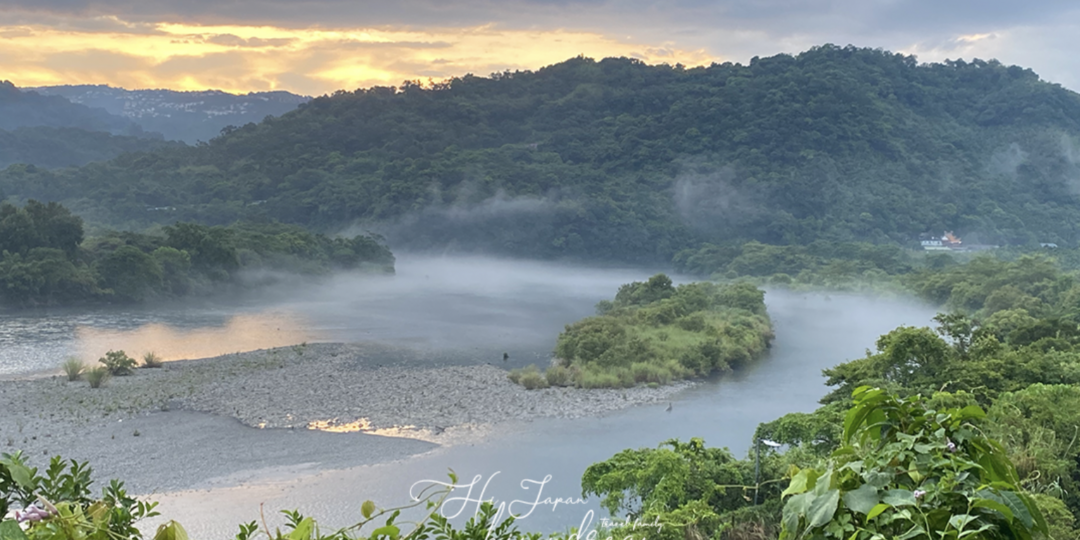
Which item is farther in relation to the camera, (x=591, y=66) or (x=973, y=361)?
(x=591, y=66)

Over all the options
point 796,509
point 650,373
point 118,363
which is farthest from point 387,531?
point 118,363

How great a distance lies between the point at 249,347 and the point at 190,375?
4.36 m

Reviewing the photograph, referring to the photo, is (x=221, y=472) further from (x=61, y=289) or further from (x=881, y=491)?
(x=61, y=289)

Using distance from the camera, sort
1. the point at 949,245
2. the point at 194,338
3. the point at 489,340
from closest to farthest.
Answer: the point at 194,338 < the point at 489,340 < the point at 949,245

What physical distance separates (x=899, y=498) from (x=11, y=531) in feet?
4.49

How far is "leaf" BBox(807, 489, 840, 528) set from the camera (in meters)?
1.43

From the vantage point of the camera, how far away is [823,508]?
1.44 metres

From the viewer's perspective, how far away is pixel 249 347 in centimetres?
2055

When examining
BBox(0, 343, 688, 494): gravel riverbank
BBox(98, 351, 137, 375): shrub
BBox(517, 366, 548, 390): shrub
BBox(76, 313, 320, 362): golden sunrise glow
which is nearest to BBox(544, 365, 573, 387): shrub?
BBox(517, 366, 548, 390): shrub

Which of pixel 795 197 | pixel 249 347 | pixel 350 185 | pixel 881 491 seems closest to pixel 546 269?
pixel 350 185

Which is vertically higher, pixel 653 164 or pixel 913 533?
pixel 653 164

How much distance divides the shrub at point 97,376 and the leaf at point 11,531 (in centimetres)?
1555

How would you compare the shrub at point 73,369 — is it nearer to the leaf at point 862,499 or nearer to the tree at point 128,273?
the tree at point 128,273

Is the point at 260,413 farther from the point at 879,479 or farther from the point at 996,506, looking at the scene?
the point at 996,506
